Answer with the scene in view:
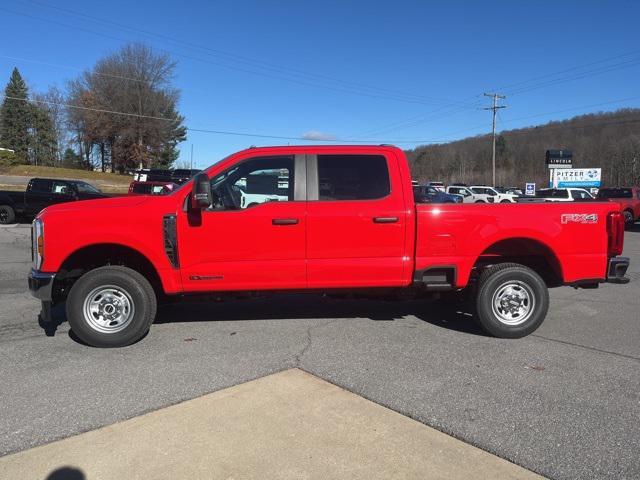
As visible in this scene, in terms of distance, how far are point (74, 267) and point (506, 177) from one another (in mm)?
114163

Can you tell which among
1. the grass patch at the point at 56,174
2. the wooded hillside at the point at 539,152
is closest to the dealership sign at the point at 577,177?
the wooded hillside at the point at 539,152

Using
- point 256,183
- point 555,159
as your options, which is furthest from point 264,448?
point 555,159

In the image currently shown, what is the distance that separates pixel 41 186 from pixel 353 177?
60.8 feet

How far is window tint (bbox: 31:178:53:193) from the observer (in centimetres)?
2000

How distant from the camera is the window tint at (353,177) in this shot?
535 cm

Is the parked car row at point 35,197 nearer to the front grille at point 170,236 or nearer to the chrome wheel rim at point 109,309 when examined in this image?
the chrome wheel rim at point 109,309

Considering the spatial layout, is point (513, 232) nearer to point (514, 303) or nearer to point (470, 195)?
point (514, 303)

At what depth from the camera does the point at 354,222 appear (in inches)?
206

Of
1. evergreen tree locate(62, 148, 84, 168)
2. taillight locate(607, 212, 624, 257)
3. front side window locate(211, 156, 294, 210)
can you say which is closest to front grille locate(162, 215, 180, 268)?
front side window locate(211, 156, 294, 210)

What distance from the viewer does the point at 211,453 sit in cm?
314

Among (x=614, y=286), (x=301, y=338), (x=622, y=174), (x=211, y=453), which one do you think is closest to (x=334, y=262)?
(x=301, y=338)

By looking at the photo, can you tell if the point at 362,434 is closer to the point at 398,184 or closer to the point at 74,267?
the point at 398,184

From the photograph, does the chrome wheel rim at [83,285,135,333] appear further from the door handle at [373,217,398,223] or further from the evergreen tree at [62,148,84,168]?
the evergreen tree at [62,148,84,168]

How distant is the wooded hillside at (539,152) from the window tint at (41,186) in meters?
61.4
